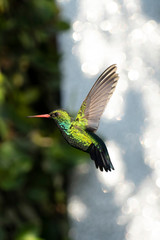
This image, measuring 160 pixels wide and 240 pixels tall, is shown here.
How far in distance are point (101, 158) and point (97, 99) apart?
0.10ft

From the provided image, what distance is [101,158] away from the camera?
156mm

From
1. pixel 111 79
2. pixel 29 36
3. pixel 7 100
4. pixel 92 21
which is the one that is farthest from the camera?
pixel 29 36

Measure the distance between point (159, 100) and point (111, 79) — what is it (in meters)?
0.06

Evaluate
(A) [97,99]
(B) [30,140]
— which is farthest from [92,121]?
(B) [30,140]

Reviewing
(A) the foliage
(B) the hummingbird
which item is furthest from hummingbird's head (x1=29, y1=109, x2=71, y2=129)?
(A) the foliage

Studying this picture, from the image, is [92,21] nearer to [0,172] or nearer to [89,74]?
[89,74]

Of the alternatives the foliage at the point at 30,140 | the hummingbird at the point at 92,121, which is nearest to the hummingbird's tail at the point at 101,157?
the hummingbird at the point at 92,121

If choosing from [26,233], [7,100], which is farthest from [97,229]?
[7,100]

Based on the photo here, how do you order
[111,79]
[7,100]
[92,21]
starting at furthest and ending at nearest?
1. [7,100]
2. [92,21]
3. [111,79]

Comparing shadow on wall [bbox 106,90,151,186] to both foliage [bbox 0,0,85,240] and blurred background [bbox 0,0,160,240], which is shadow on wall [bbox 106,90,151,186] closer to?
blurred background [bbox 0,0,160,240]

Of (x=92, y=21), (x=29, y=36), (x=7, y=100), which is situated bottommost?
(x=92, y=21)

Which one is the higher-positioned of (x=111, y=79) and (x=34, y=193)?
(x=34, y=193)

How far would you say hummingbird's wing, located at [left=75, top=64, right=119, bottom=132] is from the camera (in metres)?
0.16

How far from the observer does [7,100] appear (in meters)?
0.93
